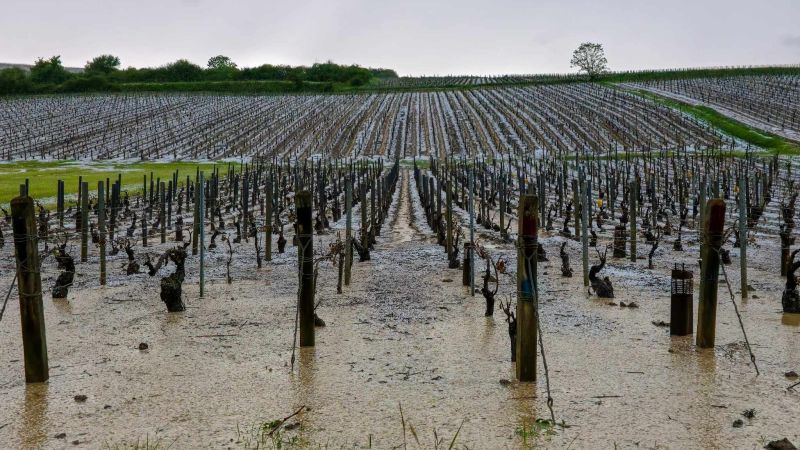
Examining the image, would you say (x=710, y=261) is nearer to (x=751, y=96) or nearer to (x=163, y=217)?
(x=163, y=217)

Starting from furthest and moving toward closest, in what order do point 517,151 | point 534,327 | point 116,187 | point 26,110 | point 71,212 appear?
1. point 26,110
2. point 517,151
3. point 71,212
4. point 116,187
5. point 534,327

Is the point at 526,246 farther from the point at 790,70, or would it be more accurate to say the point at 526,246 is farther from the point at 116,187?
the point at 790,70

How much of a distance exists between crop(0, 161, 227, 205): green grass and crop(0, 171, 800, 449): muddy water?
15444mm

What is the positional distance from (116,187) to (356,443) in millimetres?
14537

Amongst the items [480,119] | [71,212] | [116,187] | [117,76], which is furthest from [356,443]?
[117,76]

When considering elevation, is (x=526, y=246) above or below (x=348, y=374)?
above

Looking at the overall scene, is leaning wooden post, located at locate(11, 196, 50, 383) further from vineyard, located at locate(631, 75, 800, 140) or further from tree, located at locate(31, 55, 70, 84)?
tree, located at locate(31, 55, 70, 84)

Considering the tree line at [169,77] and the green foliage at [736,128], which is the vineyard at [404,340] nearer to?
the green foliage at [736,128]

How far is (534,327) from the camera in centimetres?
627

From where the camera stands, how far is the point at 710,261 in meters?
7.18

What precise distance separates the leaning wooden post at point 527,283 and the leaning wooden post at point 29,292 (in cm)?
A: 412

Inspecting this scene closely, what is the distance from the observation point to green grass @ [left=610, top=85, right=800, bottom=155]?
117 ft

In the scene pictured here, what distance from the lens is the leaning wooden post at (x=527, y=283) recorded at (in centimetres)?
620

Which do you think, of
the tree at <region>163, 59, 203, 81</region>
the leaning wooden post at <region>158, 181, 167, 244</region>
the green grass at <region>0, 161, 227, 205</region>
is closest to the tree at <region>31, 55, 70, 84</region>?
the tree at <region>163, 59, 203, 81</region>
